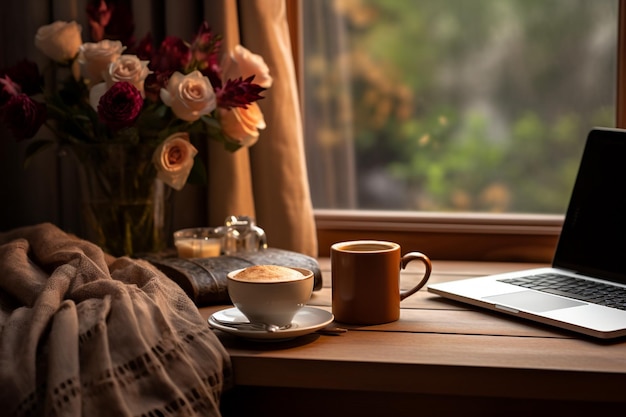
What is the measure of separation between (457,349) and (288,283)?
227mm

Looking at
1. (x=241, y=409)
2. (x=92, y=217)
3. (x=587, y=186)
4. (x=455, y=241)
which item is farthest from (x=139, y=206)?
(x=587, y=186)

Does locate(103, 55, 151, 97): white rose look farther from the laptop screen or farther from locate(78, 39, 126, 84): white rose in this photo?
the laptop screen

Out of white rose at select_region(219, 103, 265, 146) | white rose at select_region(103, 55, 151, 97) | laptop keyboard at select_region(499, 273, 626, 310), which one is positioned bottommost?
laptop keyboard at select_region(499, 273, 626, 310)

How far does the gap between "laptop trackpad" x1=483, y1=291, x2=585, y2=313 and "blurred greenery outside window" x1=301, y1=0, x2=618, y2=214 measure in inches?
20.8

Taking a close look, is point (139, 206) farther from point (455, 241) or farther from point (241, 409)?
point (455, 241)

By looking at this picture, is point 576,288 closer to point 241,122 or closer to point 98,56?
point 241,122

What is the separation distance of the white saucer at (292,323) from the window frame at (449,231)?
0.55 metres

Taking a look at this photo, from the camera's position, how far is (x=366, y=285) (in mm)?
1212

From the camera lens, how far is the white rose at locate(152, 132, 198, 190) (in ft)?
4.76

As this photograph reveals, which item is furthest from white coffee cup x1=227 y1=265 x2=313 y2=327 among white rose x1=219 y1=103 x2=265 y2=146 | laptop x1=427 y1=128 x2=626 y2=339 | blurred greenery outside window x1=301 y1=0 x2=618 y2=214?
blurred greenery outside window x1=301 y1=0 x2=618 y2=214

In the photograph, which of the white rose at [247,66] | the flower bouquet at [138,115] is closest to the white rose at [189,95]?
the flower bouquet at [138,115]

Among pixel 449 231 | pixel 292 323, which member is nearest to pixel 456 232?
pixel 449 231

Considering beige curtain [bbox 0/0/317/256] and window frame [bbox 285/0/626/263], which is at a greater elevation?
beige curtain [bbox 0/0/317/256]

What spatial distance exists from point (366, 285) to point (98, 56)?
0.62 m
